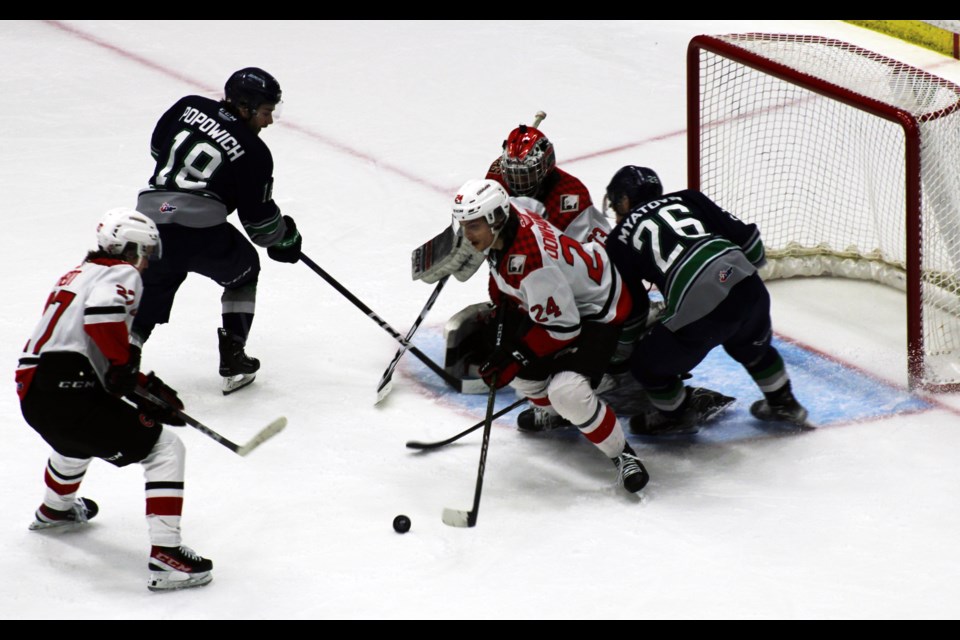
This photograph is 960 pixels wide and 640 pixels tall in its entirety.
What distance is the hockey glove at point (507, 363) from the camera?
381 centimetres

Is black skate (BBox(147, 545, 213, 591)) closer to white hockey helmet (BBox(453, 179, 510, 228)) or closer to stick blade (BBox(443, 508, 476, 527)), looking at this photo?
stick blade (BBox(443, 508, 476, 527))

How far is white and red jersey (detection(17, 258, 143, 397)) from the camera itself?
10.8 ft

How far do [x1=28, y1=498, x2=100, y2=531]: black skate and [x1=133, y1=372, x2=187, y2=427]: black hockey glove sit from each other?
0.32 meters

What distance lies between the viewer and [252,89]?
421 centimetres

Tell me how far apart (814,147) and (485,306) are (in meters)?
1.72

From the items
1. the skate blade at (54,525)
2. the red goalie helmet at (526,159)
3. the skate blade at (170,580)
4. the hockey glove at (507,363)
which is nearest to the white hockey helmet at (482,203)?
the hockey glove at (507,363)

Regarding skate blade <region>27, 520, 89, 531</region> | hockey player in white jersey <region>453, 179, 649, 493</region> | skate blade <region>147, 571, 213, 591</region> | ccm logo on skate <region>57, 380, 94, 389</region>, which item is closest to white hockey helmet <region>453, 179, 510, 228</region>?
hockey player in white jersey <region>453, 179, 649, 493</region>

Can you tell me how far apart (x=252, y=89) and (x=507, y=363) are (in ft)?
3.81

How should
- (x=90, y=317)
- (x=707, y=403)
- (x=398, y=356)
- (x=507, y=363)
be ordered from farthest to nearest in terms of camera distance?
(x=398, y=356)
(x=707, y=403)
(x=507, y=363)
(x=90, y=317)

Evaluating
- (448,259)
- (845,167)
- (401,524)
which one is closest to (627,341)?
(448,259)

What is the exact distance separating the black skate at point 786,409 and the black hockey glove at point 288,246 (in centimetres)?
150

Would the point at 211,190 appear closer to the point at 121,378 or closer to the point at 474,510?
the point at 121,378

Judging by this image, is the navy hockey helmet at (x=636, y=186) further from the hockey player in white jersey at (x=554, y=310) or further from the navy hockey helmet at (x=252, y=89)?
the navy hockey helmet at (x=252, y=89)

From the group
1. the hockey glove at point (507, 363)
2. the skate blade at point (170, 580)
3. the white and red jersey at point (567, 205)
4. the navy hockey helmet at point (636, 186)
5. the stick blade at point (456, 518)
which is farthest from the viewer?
the white and red jersey at point (567, 205)
